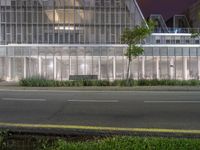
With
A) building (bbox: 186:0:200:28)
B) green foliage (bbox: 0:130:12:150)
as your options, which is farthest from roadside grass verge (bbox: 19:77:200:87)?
building (bbox: 186:0:200:28)

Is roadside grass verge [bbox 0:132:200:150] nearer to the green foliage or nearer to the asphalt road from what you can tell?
the green foliage

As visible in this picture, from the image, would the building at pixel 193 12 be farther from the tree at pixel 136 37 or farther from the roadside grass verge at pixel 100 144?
the roadside grass verge at pixel 100 144

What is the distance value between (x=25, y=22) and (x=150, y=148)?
52.2m

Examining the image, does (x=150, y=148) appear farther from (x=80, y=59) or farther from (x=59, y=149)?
(x=80, y=59)

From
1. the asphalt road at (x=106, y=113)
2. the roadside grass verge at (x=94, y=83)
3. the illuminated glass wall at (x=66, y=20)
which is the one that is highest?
the illuminated glass wall at (x=66, y=20)

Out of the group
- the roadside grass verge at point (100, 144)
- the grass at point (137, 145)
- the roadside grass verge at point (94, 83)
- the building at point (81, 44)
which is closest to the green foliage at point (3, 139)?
the roadside grass verge at point (100, 144)

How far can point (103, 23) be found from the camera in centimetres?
5866

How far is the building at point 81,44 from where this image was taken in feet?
158

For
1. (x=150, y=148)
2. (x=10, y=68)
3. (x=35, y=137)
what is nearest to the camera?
(x=150, y=148)

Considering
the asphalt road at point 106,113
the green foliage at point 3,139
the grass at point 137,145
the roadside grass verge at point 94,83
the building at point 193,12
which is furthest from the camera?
the building at point 193,12

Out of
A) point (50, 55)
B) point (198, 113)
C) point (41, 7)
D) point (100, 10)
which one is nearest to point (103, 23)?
point (100, 10)

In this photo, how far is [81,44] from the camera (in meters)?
52.7

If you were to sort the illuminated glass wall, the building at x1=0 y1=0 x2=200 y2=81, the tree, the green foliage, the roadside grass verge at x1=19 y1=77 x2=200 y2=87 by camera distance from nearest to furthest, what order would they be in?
the green foliage
the roadside grass verge at x1=19 y1=77 x2=200 y2=87
the tree
the building at x1=0 y1=0 x2=200 y2=81
the illuminated glass wall

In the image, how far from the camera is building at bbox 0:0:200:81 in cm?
4812
